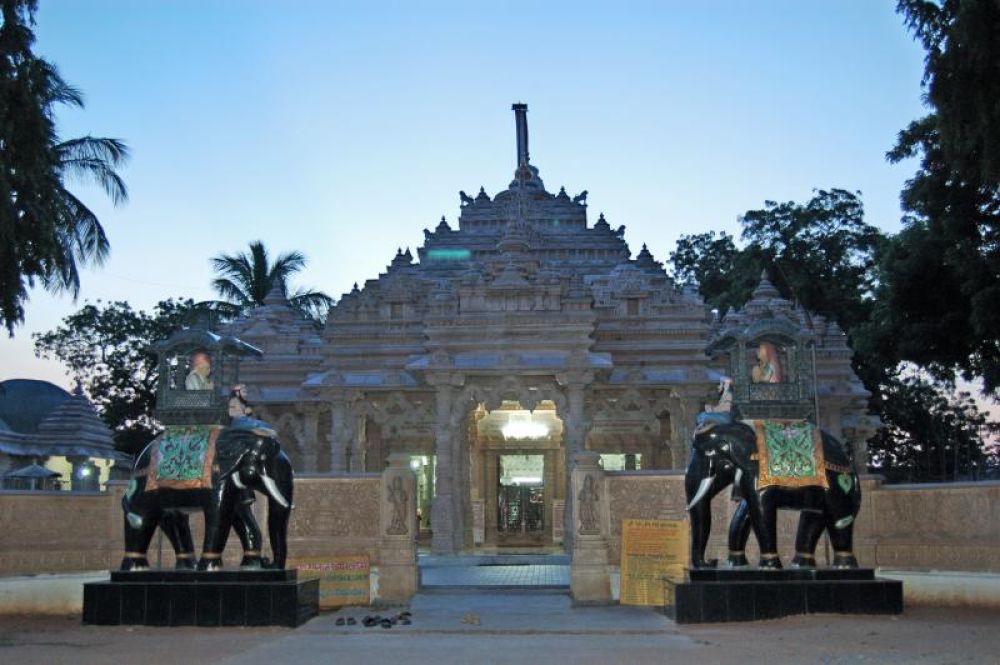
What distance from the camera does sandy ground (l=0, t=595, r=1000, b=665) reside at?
30.4 feet

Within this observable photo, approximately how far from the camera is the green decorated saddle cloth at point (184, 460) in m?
11.8

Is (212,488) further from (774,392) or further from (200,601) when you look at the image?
(774,392)

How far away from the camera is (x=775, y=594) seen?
37.6ft

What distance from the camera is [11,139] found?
14.5m

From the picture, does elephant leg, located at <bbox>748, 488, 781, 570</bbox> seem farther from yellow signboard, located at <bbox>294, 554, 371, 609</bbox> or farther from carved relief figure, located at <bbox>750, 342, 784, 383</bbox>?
A: yellow signboard, located at <bbox>294, 554, 371, 609</bbox>

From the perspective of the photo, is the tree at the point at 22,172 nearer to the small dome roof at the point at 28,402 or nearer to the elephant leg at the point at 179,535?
the elephant leg at the point at 179,535

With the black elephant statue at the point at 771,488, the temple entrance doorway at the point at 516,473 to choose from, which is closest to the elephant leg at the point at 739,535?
the black elephant statue at the point at 771,488

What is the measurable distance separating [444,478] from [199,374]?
10.4m

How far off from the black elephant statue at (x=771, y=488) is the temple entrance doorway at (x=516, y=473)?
570 inches

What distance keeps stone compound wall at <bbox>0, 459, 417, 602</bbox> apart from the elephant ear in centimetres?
222

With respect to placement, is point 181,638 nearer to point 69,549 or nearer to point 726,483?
point 69,549

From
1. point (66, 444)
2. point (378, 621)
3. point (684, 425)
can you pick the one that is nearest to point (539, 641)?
point (378, 621)

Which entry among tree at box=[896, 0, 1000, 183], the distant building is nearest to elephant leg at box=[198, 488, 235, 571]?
tree at box=[896, 0, 1000, 183]

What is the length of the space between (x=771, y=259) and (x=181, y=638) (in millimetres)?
39289
